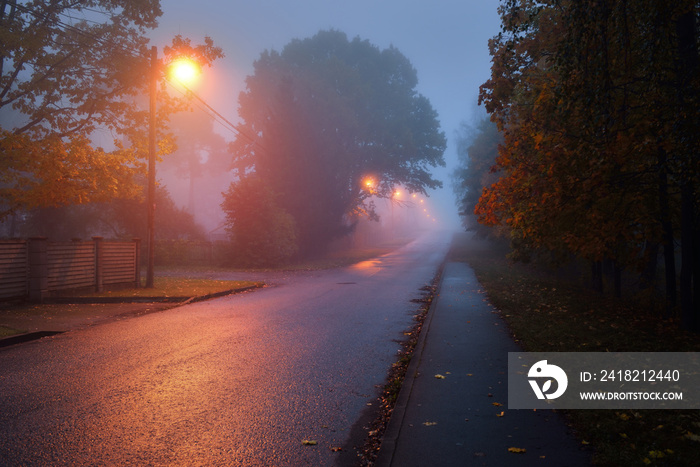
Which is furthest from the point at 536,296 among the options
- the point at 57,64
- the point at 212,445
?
the point at 57,64

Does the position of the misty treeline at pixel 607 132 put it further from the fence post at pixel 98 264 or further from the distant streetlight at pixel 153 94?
the fence post at pixel 98 264

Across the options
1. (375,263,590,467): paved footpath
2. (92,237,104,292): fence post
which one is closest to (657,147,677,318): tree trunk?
(375,263,590,467): paved footpath

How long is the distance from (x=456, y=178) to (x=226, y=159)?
1548 inches

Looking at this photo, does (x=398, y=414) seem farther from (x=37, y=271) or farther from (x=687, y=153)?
(x=37, y=271)

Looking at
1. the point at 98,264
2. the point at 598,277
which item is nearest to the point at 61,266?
the point at 98,264

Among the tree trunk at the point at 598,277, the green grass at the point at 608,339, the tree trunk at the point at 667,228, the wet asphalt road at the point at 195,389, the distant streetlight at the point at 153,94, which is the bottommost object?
the wet asphalt road at the point at 195,389

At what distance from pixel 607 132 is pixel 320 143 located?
30.9 meters

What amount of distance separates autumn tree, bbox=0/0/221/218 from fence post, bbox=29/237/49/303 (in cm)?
593

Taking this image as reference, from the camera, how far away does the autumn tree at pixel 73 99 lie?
757 inches

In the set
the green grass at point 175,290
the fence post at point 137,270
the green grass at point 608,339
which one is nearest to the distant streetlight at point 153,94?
the fence post at point 137,270

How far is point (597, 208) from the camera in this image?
1058cm

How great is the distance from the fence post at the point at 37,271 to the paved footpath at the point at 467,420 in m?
11.6

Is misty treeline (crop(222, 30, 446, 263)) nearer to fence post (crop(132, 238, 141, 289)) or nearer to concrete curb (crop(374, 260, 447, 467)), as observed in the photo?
fence post (crop(132, 238, 141, 289))

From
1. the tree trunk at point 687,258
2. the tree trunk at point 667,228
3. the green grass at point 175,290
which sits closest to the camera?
the tree trunk at point 687,258
